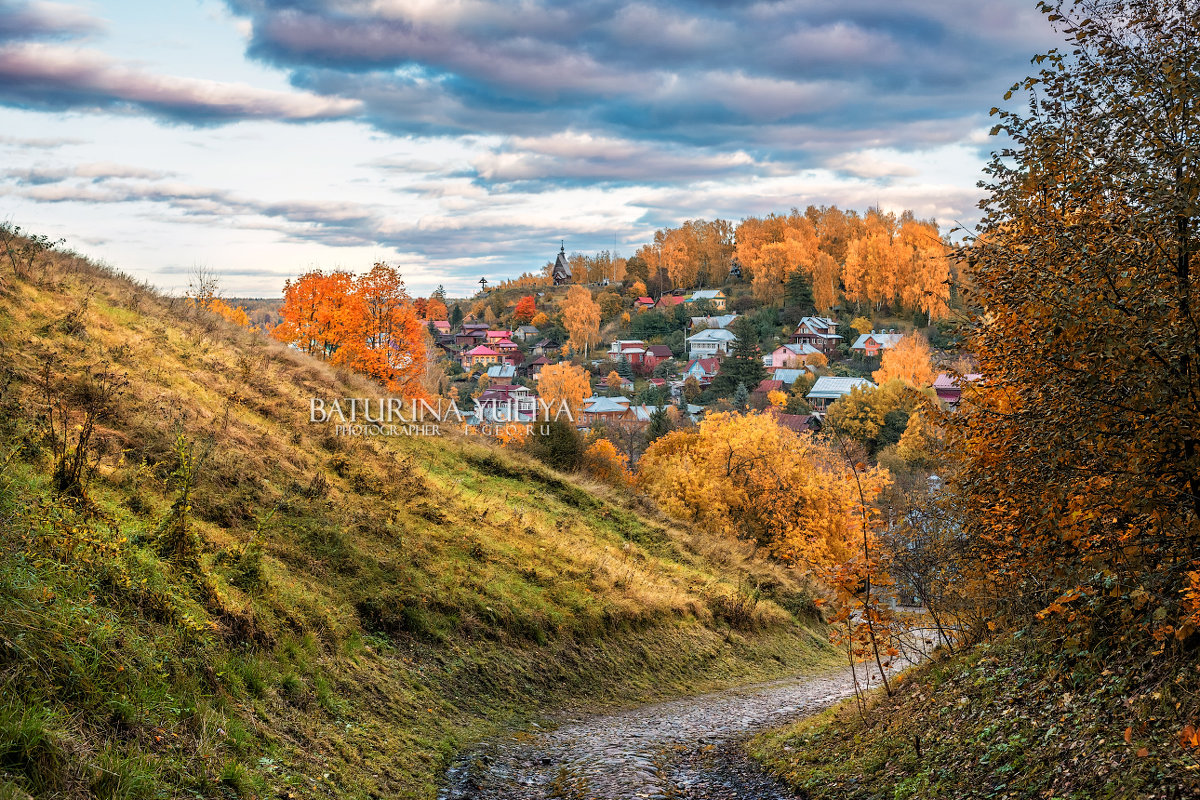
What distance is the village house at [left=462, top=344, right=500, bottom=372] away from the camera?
12550cm

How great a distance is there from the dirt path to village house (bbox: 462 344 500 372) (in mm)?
113375

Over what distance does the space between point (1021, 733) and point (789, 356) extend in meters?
106

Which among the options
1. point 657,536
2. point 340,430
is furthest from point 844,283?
point 340,430

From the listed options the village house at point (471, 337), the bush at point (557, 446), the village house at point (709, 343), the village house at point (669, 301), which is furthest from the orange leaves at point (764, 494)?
the village house at point (471, 337)

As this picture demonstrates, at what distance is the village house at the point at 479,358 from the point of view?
125500 mm

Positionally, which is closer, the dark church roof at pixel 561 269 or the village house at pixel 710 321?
the village house at pixel 710 321

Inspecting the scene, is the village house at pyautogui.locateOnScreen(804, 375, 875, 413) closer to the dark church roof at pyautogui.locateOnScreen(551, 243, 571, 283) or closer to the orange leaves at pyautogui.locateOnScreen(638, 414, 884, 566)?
the orange leaves at pyautogui.locateOnScreen(638, 414, 884, 566)

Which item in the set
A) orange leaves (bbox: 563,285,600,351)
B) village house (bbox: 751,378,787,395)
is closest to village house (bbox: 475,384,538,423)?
orange leaves (bbox: 563,285,600,351)

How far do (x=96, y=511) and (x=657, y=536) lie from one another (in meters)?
19.9

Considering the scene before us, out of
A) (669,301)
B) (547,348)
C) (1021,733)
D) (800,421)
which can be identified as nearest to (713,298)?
(669,301)

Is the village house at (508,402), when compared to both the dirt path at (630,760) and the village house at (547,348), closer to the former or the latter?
the village house at (547,348)

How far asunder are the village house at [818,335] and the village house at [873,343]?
334cm

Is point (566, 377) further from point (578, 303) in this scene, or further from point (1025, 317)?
point (1025, 317)

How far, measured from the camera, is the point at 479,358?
126 metres
